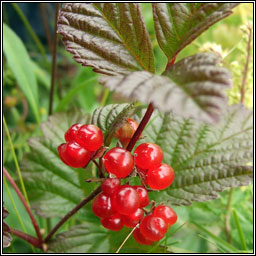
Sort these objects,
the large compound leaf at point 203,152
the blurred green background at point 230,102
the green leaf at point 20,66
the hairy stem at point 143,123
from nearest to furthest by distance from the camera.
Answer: the hairy stem at point 143,123 → the large compound leaf at point 203,152 → the blurred green background at point 230,102 → the green leaf at point 20,66

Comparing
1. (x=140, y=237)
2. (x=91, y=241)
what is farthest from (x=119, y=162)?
(x=91, y=241)

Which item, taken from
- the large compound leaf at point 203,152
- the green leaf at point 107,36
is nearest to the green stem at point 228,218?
the large compound leaf at point 203,152

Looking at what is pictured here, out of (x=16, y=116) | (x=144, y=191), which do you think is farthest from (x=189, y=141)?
(x=16, y=116)

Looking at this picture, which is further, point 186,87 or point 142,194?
point 142,194

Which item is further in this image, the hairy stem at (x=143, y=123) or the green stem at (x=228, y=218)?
the green stem at (x=228, y=218)

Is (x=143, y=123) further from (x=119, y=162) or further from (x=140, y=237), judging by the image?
(x=140, y=237)

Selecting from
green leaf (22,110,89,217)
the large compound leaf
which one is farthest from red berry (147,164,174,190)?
green leaf (22,110,89,217)

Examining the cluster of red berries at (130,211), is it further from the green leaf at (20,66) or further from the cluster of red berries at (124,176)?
the green leaf at (20,66)
